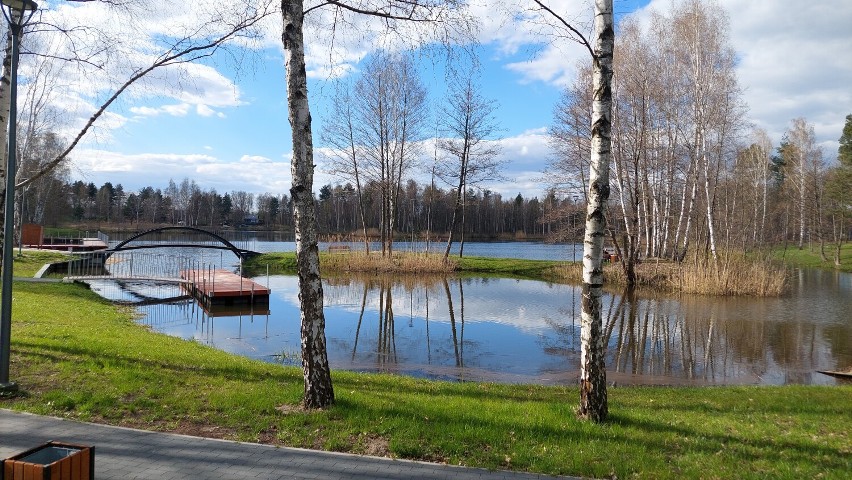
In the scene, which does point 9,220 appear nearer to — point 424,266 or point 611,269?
point 611,269

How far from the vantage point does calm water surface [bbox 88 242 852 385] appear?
1118 cm

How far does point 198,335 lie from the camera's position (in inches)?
551

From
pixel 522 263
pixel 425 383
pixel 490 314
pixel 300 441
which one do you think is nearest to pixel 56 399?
pixel 300 441

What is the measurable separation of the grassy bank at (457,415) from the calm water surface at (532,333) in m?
2.68

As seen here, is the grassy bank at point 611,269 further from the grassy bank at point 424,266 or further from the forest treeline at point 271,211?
the forest treeline at point 271,211

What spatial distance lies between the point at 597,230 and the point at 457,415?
2496 millimetres

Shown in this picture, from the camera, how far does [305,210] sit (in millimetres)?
5906

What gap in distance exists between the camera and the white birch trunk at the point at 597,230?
575cm

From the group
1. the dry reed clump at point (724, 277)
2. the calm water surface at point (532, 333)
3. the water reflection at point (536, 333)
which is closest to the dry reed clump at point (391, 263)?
the calm water surface at point (532, 333)

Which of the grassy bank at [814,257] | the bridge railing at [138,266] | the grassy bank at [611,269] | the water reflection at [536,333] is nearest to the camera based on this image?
the water reflection at [536,333]

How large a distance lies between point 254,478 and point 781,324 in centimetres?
1733

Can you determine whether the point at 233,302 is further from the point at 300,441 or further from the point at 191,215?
the point at 191,215

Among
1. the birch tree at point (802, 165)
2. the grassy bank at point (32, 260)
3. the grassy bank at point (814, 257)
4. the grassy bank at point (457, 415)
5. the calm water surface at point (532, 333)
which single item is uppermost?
the birch tree at point (802, 165)

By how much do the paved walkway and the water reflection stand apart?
566 cm
